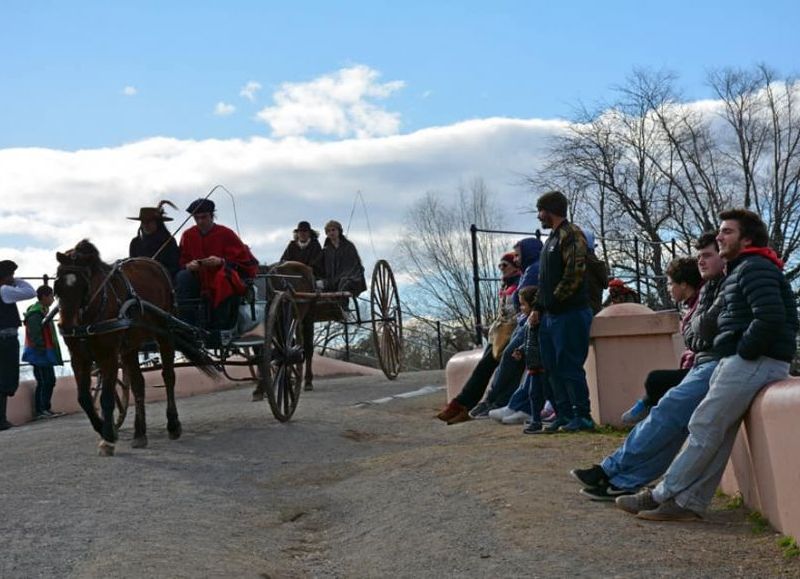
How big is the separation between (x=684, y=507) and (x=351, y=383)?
11.8 meters

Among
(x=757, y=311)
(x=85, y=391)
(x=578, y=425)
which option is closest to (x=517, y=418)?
(x=578, y=425)

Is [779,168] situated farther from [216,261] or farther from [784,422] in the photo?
Answer: [784,422]

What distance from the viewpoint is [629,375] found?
1103 centimetres

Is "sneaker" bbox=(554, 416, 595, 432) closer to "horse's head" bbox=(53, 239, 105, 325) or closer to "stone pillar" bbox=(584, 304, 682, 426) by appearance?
"stone pillar" bbox=(584, 304, 682, 426)

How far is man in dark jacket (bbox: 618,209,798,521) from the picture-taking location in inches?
259

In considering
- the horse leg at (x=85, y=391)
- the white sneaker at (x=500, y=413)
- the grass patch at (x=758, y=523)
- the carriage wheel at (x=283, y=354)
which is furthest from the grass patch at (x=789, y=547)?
the carriage wheel at (x=283, y=354)

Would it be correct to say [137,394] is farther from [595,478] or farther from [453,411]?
[595,478]

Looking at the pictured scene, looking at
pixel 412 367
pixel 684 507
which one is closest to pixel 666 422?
pixel 684 507

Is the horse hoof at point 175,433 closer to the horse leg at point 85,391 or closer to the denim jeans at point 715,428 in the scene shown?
the horse leg at point 85,391

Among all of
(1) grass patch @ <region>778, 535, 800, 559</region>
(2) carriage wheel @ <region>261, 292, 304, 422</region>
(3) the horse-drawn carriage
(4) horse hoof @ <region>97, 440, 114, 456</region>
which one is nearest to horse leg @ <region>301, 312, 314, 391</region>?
(3) the horse-drawn carriage

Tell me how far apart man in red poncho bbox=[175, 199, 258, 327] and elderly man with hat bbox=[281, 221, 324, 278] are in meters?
4.57

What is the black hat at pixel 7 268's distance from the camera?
15703 mm

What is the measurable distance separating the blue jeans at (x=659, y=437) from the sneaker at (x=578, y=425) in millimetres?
3027

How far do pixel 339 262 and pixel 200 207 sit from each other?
489cm
